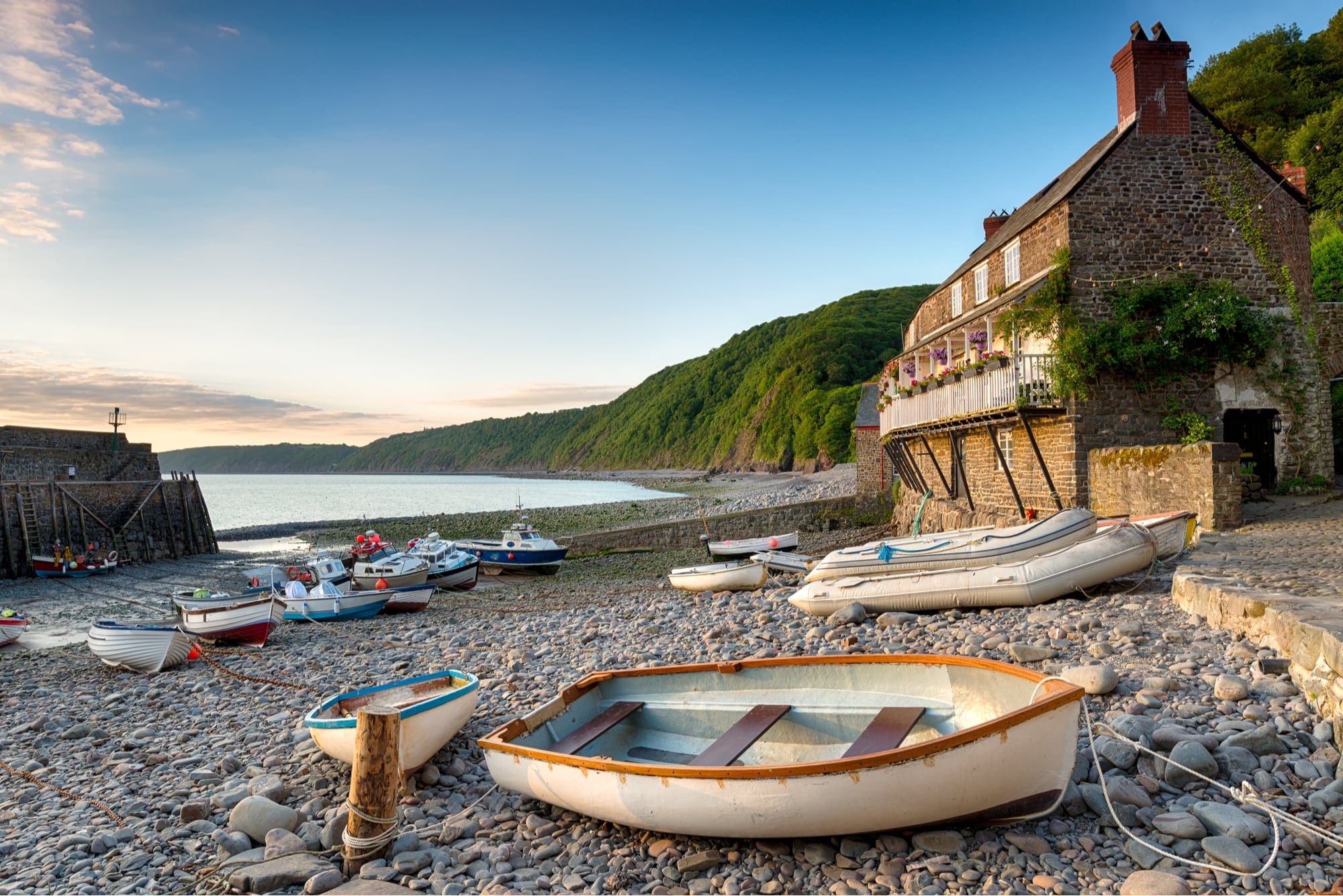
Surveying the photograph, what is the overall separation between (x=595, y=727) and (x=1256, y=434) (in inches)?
680

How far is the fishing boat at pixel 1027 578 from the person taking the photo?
9.91 metres

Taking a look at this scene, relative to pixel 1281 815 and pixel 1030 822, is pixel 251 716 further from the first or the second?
pixel 1281 815

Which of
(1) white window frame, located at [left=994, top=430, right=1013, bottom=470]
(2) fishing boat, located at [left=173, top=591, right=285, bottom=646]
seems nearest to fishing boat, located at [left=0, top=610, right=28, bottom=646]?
(2) fishing boat, located at [left=173, top=591, right=285, bottom=646]

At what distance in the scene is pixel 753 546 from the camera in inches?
862

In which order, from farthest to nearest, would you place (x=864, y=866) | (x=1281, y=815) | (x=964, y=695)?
(x=964, y=695), (x=864, y=866), (x=1281, y=815)

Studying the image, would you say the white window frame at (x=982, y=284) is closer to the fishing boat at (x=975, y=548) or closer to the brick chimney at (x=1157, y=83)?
the brick chimney at (x=1157, y=83)

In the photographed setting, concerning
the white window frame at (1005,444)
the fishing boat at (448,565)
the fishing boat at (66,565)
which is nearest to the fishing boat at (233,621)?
the fishing boat at (448,565)

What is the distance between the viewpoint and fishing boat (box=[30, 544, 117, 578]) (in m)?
27.5

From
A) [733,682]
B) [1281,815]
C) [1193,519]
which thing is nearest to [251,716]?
[733,682]

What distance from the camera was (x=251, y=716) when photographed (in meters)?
9.12

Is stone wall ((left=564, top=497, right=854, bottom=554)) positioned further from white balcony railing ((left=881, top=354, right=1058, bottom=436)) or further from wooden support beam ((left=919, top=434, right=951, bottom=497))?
white balcony railing ((left=881, top=354, right=1058, bottom=436))

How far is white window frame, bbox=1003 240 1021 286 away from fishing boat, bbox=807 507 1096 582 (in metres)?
10.1

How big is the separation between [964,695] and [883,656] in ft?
2.40

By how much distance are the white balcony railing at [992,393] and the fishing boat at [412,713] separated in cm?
1329
